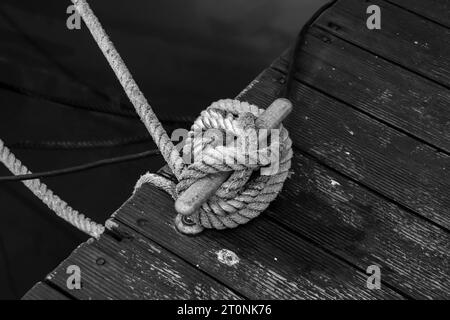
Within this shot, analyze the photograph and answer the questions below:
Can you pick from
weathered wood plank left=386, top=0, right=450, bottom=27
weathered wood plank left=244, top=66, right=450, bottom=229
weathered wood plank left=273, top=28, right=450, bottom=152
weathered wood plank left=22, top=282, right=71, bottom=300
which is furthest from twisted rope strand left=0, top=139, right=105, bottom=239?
weathered wood plank left=386, top=0, right=450, bottom=27

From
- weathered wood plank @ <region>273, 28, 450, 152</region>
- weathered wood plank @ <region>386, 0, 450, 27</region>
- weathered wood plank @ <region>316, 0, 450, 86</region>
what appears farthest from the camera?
weathered wood plank @ <region>386, 0, 450, 27</region>

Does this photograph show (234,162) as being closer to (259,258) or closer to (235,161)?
(235,161)

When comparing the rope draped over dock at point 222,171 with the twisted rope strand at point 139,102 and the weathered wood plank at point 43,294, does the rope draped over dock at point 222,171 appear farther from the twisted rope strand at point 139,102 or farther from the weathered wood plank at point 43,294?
the weathered wood plank at point 43,294

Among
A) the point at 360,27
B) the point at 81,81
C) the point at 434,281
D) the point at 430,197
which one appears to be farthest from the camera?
the point at 81,81

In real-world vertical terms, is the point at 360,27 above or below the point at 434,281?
above

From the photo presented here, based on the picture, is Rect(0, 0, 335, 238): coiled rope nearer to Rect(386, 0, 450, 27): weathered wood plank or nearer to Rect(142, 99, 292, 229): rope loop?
Rect(142, 99, 292, 229): rope loop

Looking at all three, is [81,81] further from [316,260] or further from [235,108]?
[316,260]
